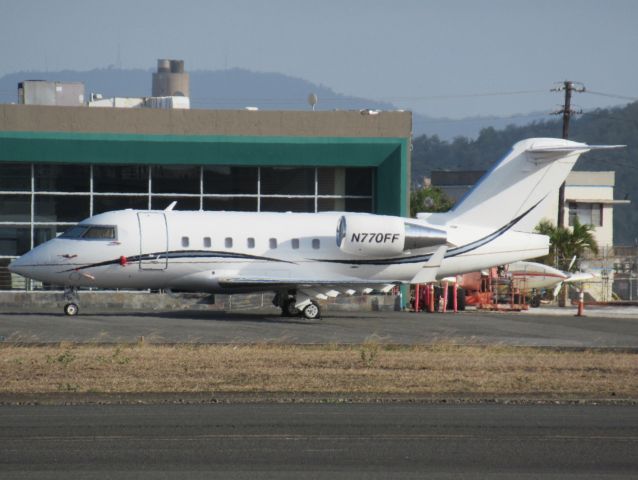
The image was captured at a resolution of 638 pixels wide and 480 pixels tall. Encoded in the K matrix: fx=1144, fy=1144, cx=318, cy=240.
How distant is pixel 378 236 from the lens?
3319cm

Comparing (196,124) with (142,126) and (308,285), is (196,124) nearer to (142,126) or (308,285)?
(142,126)

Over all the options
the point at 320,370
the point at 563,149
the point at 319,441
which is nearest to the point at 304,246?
the point at 563,149

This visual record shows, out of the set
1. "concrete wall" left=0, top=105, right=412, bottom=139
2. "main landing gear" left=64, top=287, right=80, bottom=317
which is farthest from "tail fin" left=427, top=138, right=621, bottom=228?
"main landing gear" left=64, top=287, right=80, bottom=317

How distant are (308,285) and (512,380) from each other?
1314cm

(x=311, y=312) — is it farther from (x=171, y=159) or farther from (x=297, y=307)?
(x=171, y=159)

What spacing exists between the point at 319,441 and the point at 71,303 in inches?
795

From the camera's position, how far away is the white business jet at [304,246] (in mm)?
31422

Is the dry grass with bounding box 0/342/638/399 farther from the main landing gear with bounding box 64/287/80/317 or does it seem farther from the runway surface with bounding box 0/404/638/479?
the main landing gear with bounding box 64/287/80/317

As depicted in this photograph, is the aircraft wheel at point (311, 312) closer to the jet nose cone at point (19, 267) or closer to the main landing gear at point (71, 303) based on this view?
the main landing gear at point (71, 303)

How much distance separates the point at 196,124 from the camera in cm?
4147

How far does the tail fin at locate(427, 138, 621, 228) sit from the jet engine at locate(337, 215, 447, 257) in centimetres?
145

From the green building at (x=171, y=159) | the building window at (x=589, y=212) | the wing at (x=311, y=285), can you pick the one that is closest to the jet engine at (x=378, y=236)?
the wing at (x=311, y=285)

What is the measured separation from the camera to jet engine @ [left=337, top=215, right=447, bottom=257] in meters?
33.0

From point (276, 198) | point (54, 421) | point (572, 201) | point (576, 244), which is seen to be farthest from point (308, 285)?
point (572, 201)
